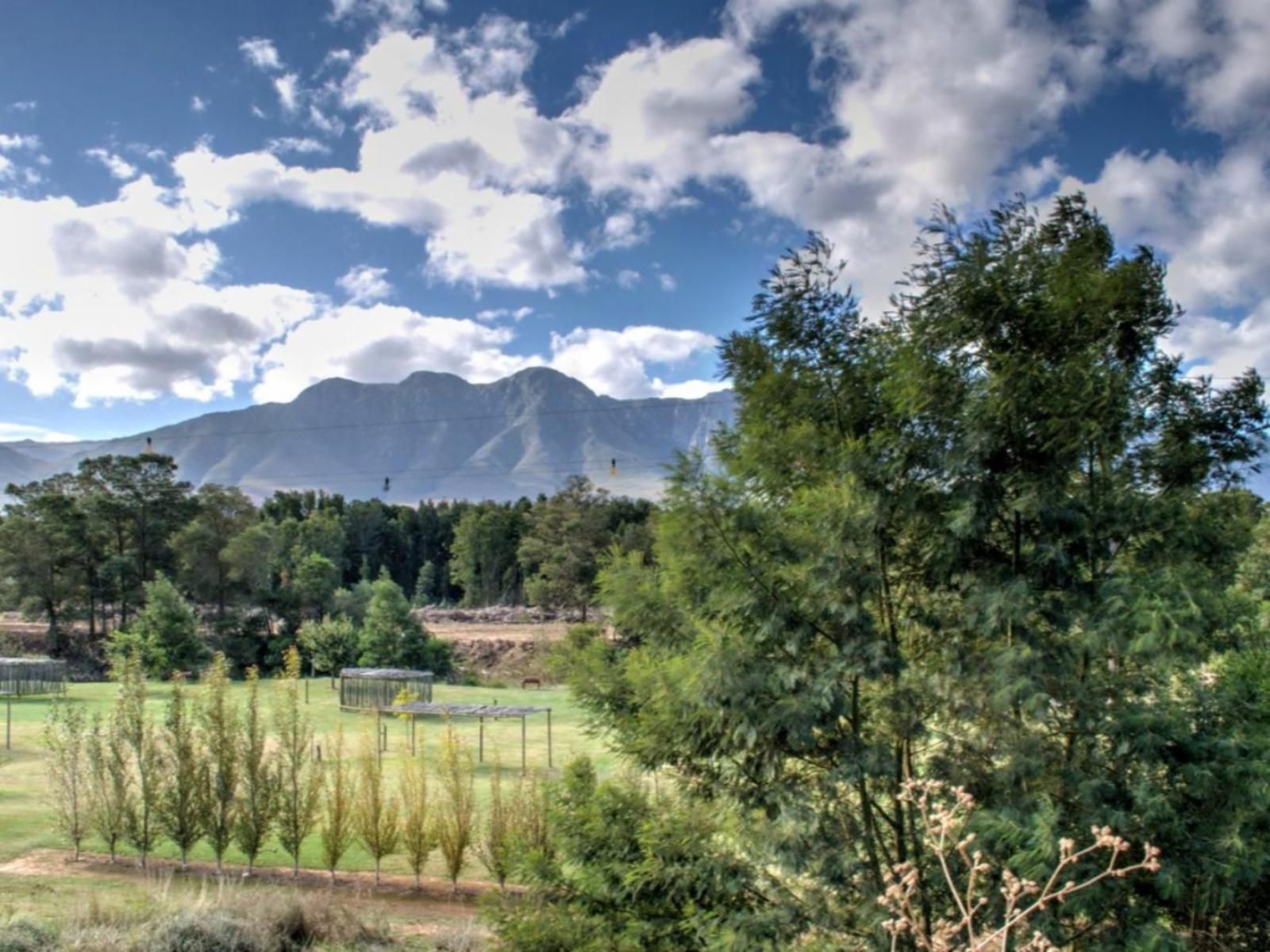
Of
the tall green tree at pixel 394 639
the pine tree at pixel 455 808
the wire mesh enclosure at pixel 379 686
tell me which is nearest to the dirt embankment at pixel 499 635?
the tall green tree at pixel 394 639

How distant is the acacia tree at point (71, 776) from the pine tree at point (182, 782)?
→ 1050mm

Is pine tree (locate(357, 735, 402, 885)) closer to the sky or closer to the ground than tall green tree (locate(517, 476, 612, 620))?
closer to the ground

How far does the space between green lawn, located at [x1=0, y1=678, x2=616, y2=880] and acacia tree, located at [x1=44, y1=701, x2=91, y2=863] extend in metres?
0.58

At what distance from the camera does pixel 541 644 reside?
1586 inches

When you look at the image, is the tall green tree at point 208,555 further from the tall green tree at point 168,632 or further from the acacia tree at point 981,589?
the acacia tree at point 981,589

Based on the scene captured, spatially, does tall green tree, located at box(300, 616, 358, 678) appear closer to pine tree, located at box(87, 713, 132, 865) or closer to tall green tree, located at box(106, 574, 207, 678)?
tall green tree, located at box(106, 574, 207, 678)

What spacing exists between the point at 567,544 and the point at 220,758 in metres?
42.5

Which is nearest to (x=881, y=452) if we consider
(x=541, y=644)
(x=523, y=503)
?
(x=541, y=644)

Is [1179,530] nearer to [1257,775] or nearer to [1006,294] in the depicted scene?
[1257,775]

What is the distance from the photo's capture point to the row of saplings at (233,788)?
1010cm

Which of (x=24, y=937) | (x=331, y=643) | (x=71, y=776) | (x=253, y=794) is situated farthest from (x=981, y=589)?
(x=331, y=643)

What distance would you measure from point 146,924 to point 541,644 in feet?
109

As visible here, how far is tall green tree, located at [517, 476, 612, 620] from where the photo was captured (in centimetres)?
5200

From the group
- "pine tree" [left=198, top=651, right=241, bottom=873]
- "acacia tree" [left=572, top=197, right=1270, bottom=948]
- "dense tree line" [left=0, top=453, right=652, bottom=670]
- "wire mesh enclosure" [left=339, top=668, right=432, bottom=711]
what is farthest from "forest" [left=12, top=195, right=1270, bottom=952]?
"dense tree line" [left=0, top=453, right=652, bottom=670]
